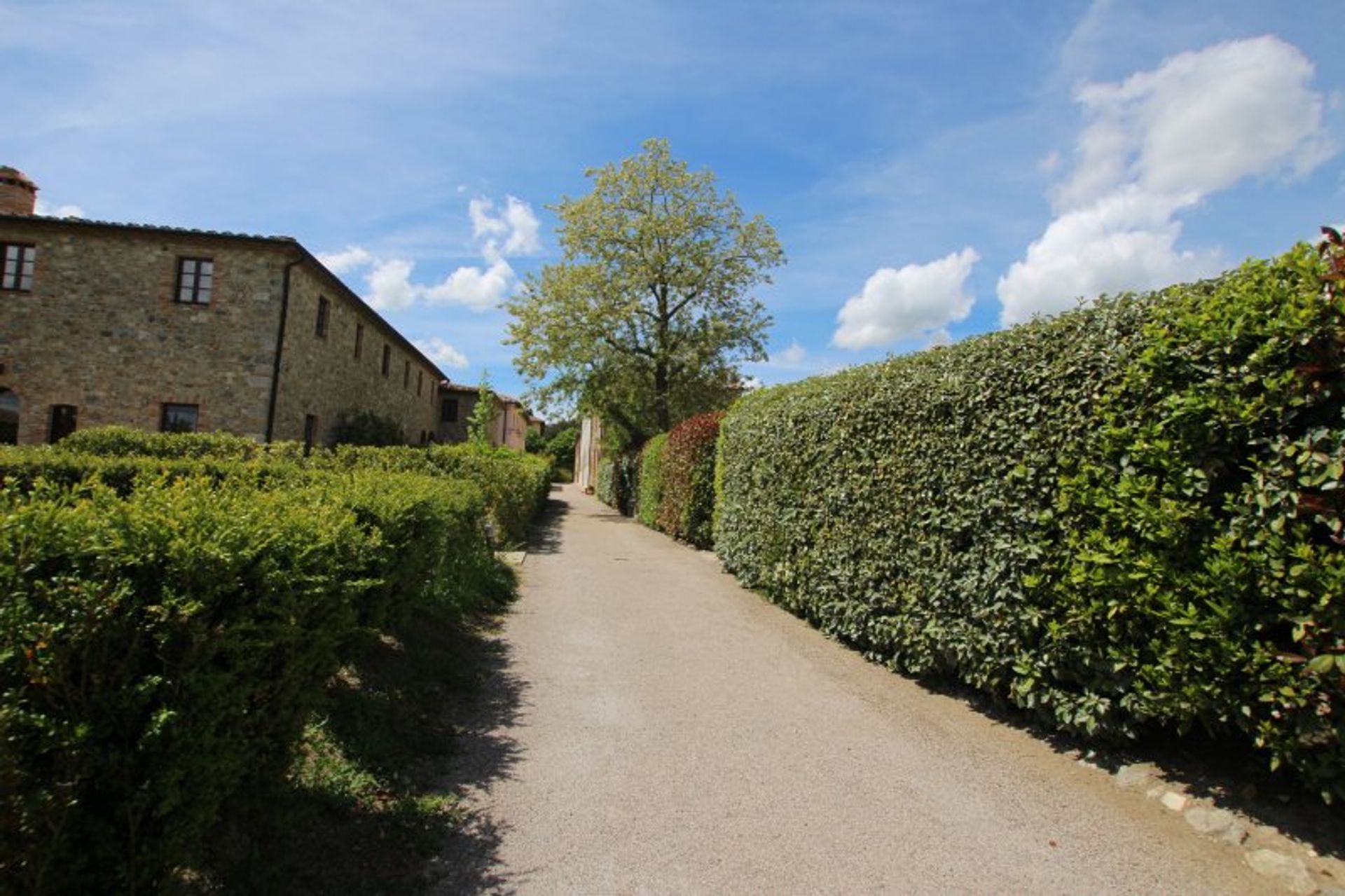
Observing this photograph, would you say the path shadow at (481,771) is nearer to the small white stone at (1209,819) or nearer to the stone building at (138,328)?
the small white stone at (1209,819)

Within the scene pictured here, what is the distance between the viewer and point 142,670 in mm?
2232

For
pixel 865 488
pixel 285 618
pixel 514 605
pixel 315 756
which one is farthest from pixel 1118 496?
pixel 514 605

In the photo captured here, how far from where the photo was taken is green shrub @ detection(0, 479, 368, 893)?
6.31ft

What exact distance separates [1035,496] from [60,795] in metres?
4.86

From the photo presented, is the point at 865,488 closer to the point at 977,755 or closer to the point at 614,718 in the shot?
the point at 977,755

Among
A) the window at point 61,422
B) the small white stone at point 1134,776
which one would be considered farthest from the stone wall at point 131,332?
the small white stone at point 1134,776

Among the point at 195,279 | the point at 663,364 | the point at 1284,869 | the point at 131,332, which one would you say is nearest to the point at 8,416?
the point at 131,332

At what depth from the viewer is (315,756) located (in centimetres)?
374

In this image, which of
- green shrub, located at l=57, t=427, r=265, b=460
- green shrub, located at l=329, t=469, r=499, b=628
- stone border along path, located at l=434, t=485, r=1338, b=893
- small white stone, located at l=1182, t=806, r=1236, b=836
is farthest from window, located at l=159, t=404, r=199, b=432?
small white stone, located at l=1182, t=806, r=1236, b=836

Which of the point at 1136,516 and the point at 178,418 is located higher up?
the point at 178,418

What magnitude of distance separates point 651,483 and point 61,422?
1457 cm

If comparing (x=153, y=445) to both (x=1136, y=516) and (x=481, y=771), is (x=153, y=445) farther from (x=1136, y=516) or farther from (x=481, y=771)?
(x=1136, y=516)

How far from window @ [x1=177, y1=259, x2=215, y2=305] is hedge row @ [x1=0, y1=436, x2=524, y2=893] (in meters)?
17.9

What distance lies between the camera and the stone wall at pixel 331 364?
1816cm
